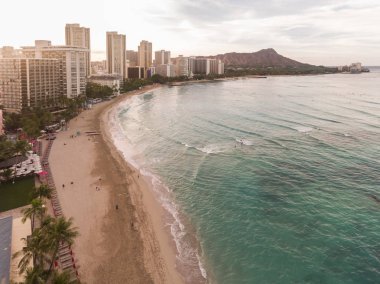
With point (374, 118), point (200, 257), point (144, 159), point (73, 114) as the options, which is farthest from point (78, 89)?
point (200, 257)

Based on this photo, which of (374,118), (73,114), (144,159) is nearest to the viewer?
(144,159)

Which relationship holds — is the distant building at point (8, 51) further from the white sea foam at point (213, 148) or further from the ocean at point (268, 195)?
the white sea foam at point (213, 148)

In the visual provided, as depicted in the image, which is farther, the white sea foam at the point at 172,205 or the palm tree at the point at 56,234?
the white sea foam at the point at 172,205

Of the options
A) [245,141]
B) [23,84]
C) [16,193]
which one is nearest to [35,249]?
[16,193]

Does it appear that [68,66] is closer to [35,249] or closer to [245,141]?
[245,141]

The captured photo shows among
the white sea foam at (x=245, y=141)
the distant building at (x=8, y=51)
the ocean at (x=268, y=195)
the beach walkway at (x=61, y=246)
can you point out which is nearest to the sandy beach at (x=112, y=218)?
the beach walkway at (x=61, y=246)

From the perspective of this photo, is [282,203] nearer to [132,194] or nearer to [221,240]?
[221,240]
